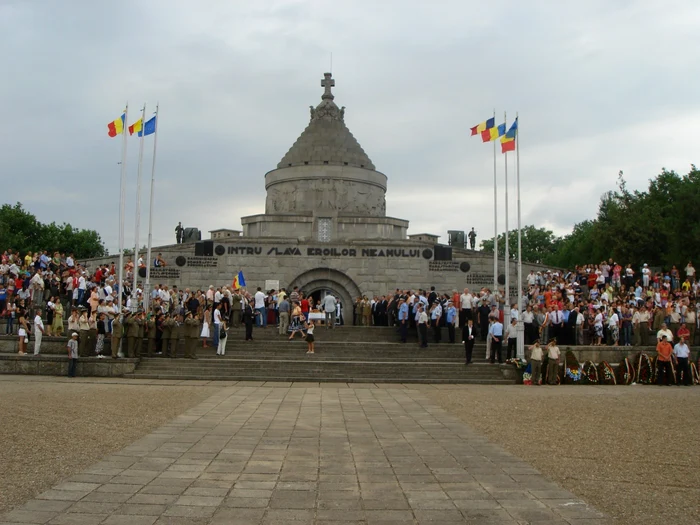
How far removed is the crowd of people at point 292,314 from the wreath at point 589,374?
241cm

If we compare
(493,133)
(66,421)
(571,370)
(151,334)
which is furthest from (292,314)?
(66,421)

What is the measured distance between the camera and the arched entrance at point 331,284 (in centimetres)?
3659

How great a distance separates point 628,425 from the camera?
1298cm

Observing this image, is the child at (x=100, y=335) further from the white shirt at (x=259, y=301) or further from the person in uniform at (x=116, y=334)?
the white shirt at (x=259, y=301)

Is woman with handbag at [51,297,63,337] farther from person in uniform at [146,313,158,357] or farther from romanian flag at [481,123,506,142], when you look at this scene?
romanian flag at [481,123,506,142]

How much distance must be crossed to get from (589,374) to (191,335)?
40.7ft

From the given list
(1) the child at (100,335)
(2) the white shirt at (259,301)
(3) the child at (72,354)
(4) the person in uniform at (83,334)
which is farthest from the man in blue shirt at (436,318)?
(3) the child at (72,354)

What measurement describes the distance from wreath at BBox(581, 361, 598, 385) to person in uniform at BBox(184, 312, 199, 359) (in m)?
12.0

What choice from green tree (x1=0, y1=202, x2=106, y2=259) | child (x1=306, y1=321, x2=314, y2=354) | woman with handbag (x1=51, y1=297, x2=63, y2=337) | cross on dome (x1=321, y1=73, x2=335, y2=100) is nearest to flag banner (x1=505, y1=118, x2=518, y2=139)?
child (x1=306, y1=321, x2=314, y2=354)

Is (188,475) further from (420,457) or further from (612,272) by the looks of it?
(612,272)

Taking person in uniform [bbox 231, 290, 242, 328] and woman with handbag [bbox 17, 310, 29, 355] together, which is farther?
person in uniform [bbox 231, 290, 242, 328]

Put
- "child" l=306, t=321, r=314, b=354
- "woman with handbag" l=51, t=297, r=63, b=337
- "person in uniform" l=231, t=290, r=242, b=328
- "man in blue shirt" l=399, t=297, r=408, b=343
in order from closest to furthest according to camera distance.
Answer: "child" l=306, t=321, r=314, b=354 < "woman with handbag" l=51, t=297, r=63, b=337 < "man in blue shirt" l=399, t=297, r=408, b=343 < "person in uniform" l=231, t=290, r=242, b=328

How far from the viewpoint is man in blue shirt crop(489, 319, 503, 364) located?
22.9m

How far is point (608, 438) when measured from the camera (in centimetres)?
1152
